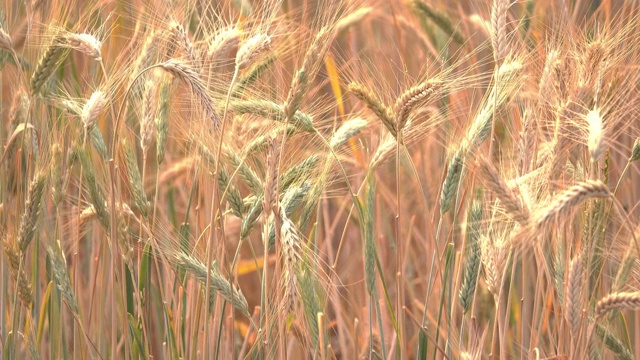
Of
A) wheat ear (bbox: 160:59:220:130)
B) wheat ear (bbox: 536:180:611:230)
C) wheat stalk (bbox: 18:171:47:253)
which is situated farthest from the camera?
wheat stalk (bbox: 18:171:47:253)

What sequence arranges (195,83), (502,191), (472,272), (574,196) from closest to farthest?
(574,196), (502,191), (195,83), (472,272)

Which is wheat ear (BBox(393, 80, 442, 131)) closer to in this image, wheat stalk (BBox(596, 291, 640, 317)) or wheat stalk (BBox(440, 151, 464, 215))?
wheat stalk (BBox(440, 151, 464, 215))

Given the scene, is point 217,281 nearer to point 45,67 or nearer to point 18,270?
point 18,270

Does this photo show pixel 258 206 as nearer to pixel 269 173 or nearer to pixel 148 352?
pixel 269 173

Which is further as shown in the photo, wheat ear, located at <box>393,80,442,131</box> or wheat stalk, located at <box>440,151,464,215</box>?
wheat stalk, located at <box>440,151,464,215</box>

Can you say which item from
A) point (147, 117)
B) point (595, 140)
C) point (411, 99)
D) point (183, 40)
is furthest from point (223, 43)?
point (595, 140)

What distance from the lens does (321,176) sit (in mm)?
1601

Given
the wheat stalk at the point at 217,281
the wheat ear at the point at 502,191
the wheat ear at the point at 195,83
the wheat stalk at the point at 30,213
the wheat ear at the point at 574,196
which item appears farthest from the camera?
the wheat stalk at the point at 30,213

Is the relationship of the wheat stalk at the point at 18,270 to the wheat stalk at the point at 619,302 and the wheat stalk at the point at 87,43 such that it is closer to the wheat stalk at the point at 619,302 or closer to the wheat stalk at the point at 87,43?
the wheat stalk at the point at 87,43

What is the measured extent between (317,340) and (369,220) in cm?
24

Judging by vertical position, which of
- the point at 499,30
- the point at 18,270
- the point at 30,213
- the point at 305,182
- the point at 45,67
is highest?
the point at 499,30

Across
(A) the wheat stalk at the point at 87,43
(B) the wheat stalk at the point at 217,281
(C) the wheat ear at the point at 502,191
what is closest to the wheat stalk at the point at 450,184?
(C) the wheat ear at the point at 502,191

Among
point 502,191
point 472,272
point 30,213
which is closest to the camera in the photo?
point 502,191

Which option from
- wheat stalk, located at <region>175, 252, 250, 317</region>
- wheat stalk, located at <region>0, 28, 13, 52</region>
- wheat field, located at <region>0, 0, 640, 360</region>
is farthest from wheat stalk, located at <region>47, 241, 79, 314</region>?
wheat stalk, located at <region>0, 28, 13, 52</region>
